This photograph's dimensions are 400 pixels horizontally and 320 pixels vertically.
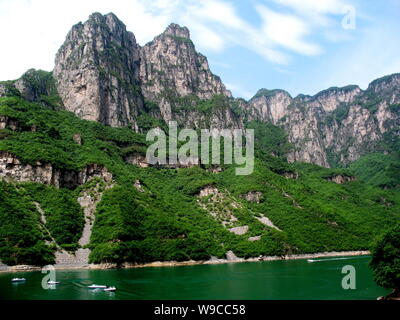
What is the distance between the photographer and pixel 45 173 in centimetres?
12444

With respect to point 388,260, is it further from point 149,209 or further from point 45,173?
point 45,173

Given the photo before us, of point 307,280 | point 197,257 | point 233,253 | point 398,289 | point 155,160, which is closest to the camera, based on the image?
point 398,289

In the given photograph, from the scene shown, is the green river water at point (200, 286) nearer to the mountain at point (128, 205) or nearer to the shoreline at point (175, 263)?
the shoreline at point (175, 263)

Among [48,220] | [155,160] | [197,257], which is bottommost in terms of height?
[197,257]

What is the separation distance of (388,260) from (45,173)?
99506 mm

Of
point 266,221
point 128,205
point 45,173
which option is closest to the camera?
point 128,205

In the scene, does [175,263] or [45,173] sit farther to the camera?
[45,173]

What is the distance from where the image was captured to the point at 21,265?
286 ft

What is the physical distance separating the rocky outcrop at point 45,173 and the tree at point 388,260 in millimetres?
95760

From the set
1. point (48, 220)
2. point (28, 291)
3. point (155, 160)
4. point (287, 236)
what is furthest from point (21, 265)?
point (155, 160)

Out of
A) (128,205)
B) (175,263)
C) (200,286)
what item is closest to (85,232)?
(128,205)

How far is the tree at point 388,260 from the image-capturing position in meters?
51.8
